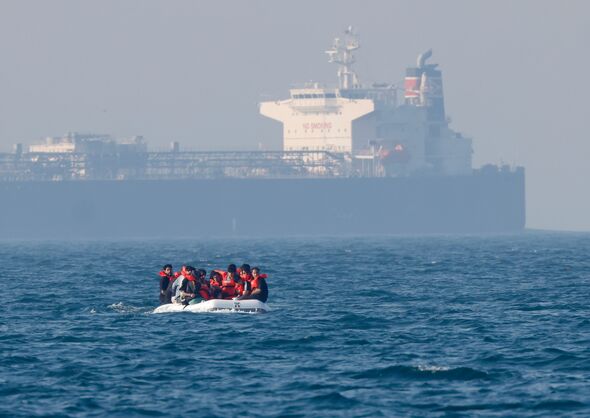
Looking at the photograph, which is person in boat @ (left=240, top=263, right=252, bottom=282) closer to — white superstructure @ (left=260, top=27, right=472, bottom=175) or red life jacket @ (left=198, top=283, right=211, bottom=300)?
red life jacket @ (left=198, top=283, right=211, bottom=300)

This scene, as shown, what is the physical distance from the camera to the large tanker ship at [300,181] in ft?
568

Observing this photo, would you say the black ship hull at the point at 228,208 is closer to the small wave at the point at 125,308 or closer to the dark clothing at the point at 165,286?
the small wave at the point at 125,308

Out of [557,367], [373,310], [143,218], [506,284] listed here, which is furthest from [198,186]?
[557,367]

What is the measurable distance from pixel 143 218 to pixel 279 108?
26.5 m

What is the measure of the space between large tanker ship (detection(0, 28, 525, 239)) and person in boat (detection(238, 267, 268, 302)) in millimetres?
135377

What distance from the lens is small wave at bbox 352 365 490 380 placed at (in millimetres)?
25797

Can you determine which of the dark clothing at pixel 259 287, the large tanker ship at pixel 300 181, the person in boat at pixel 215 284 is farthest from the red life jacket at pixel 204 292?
the large tanker ship at pixel 300 181

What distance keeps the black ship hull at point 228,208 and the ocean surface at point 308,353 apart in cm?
12173

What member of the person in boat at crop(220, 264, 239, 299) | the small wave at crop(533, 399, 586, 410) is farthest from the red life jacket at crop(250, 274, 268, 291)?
the small wave at crop(533, 399, 586, 410)

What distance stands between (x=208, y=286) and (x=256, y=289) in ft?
5.28

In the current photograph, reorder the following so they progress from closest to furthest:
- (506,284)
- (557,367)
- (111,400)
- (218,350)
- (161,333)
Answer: (111,400)
(557,367)
(218,350)
(161,333)
(506,284)

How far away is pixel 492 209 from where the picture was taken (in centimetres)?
18812

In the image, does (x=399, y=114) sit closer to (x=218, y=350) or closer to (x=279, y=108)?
(x=279, y=108)

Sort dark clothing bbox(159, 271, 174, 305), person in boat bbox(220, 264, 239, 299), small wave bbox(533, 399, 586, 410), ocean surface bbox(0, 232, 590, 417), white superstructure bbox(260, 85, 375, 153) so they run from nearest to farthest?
1. small wave bbox(533, 399, 586, 410)
2. ocean surface bbox(0, 232, 590, 417)
3. person in boat bbox(220, 264, 239, 299)
4. dark clothing bbox(159, 271, 174, 305)
5. white superstructure bbox(260, 85, 375, 153)
